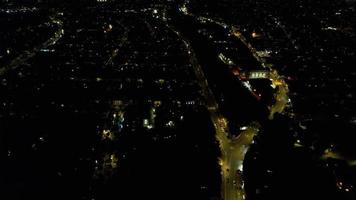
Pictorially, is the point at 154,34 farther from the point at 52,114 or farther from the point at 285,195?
the point at 285,195

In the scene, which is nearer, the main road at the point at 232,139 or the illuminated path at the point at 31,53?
the main road at the point at 232,139

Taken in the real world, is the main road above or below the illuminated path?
above

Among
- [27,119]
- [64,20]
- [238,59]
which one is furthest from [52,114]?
[64,20]

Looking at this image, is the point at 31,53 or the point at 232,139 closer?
the point at 232,139

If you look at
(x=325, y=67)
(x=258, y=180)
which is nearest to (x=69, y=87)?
(x=258, y=180)

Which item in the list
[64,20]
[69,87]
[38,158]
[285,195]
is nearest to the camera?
[285,195]

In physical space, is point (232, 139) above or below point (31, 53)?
above

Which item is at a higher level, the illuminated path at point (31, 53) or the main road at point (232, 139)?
the main road at point (232, 139)

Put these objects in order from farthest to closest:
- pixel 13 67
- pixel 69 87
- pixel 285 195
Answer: pixel 13 67 → pixel 69 87 → pixel 285 195

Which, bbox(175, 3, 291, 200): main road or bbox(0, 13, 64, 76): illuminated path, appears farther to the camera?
bbox(0, 13, 64, 76): illuminated path

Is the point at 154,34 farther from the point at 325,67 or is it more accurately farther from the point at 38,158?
the point at 38,158

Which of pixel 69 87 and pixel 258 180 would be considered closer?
pixel 258 180
